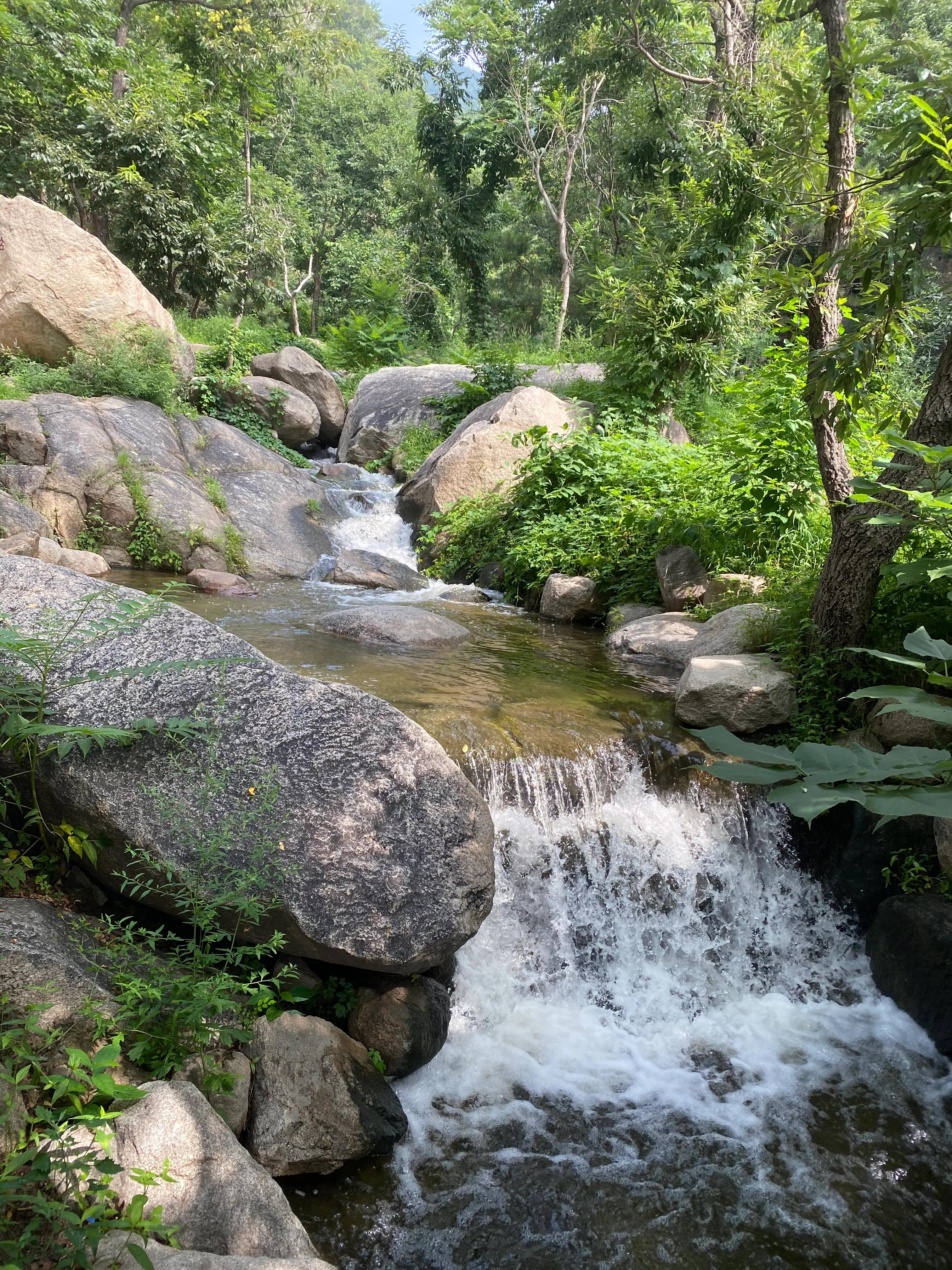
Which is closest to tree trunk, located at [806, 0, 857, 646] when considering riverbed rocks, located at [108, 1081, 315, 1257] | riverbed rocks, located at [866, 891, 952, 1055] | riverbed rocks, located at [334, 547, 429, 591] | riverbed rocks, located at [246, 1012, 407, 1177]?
riverbed rocks, located at [866, 891, 952, 1055]

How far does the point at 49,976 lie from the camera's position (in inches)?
107

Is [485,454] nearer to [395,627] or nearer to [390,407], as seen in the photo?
[390,407]

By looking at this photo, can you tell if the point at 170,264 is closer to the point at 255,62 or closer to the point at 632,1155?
the point at 255,62

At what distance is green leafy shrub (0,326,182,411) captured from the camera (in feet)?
35.8

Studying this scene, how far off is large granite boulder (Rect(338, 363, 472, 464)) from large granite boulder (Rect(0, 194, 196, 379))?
13.1 ft

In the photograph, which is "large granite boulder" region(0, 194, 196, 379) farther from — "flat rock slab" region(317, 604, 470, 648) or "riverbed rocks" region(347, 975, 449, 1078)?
"riverbed rocks" region(347, 975, 449, 1078)

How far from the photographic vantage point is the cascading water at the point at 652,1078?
3035 mm

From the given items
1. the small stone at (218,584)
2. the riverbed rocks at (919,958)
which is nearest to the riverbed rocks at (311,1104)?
the riverbed rocks at (919,958)

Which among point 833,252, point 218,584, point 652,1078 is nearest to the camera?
point 652,1078

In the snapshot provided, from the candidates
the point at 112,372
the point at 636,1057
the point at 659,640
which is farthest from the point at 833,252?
the point at 112,372

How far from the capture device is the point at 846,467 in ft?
18.3

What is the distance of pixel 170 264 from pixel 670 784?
17.9 m

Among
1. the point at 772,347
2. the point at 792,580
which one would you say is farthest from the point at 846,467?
the point at 772,347

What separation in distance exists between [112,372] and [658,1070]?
36.4ft
